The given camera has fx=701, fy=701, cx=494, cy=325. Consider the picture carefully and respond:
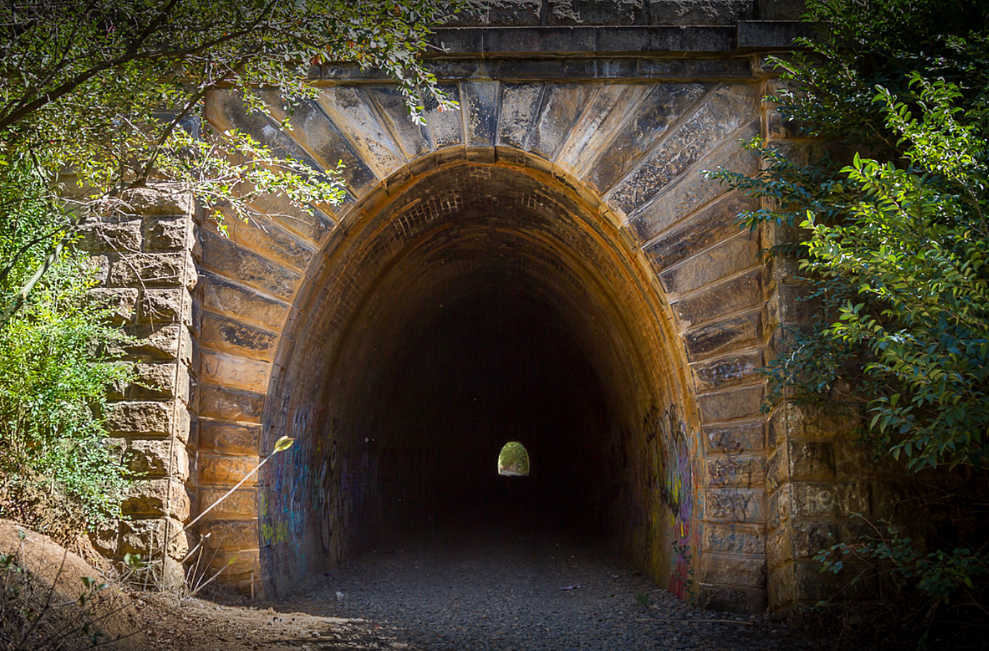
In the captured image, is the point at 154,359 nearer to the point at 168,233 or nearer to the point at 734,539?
the point at 168,233

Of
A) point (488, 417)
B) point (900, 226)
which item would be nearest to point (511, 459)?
point (488, 417)

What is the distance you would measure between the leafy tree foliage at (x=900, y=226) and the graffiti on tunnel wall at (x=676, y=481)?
4.64ft

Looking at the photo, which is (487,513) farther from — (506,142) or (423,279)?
(506,142)

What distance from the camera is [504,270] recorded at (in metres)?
10.4

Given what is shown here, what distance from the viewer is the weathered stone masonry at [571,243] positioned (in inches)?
223

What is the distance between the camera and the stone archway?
19.4 ft

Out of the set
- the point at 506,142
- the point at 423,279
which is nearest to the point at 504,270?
the point at 423,279

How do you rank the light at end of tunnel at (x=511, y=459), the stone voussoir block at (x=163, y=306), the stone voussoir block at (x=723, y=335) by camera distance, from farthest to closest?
1. the light at end of tunnel at (x=511, y=459)
2. the stone voussoir block at (x=723, y=335)
3. the stone voussoir block at (x=163, y=306)

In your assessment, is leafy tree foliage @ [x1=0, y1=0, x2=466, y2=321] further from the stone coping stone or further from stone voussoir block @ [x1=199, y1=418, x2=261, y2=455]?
stone voussoir block @ [x1=199, y1=418, x2=261, y2=455]

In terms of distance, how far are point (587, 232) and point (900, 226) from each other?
319 centimetres

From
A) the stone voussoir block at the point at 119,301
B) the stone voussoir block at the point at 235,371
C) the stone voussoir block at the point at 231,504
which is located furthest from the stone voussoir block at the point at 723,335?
the stone voussoir block at the point at 119,301

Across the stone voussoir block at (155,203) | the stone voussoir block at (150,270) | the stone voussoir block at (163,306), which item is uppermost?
the stone voussoir block at (155,203)

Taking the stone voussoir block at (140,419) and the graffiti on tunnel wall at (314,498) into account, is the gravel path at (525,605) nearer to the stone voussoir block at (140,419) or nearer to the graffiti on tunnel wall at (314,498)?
the graffiti on tunnel wall at (314,498)

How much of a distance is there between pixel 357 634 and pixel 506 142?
4.29 meters
